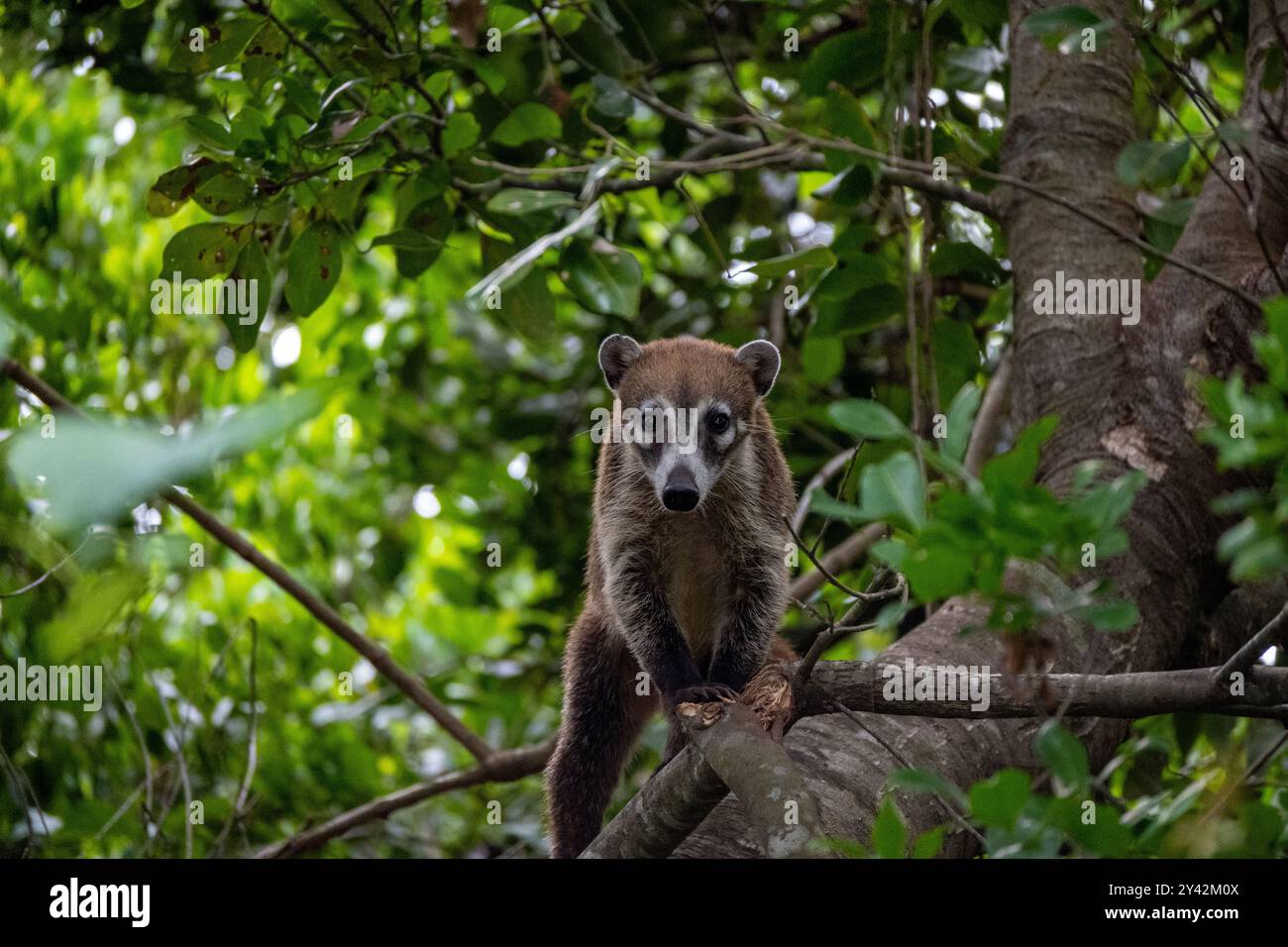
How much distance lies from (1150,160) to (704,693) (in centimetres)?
213

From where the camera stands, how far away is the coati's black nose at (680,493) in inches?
178

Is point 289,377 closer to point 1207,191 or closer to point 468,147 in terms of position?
point 468,147

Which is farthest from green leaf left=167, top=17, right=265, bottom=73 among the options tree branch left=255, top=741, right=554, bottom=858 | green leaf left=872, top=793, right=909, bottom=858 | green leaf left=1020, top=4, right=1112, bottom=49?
green leaf left=872, top=793, right=909, bottom=858

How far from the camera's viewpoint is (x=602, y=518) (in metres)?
5.15

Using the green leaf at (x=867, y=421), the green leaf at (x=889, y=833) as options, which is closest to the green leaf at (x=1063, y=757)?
the green leaf at (x=889, y=833)

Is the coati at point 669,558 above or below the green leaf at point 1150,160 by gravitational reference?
below

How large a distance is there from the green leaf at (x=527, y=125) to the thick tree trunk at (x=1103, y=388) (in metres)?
1.86

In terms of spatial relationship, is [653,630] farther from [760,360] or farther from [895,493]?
[895,493]

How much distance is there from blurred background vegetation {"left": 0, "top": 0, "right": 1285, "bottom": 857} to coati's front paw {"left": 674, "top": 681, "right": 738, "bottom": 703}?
1.92ft

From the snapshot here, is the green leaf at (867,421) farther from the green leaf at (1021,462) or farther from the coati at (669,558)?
the coati at (669,558)

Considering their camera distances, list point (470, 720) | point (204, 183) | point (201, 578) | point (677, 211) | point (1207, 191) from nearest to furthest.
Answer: point (204, 183), point (1207, 191), point (201, 578), point (470, 720), point (677, 211)
